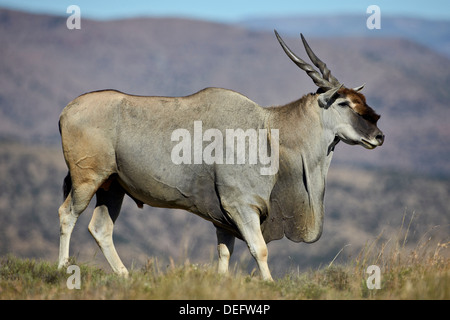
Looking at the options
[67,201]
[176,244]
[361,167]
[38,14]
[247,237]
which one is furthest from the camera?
[38,14]

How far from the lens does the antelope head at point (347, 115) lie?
29.8 feet

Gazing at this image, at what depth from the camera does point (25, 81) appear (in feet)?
336

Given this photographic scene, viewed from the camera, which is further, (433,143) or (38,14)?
(38,14)

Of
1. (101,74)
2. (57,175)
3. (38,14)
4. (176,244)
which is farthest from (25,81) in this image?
(176,244)

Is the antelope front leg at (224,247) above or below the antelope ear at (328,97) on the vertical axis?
below

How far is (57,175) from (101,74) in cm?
3728

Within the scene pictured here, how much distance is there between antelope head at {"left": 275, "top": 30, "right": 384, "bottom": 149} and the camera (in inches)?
357

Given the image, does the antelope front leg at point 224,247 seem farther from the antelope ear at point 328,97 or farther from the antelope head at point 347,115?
the antelope ear at point 328,97

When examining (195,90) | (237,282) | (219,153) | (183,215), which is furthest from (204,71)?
(237,282)

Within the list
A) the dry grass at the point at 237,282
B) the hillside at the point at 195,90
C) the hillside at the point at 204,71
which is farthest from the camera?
the hillside at the point at 204,71

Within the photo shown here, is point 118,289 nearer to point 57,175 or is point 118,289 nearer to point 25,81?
point 57,175

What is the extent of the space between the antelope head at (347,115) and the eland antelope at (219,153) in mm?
13

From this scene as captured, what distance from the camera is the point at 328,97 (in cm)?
922

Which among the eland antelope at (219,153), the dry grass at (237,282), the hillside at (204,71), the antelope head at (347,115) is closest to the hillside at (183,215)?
the hillside at (204,71)
